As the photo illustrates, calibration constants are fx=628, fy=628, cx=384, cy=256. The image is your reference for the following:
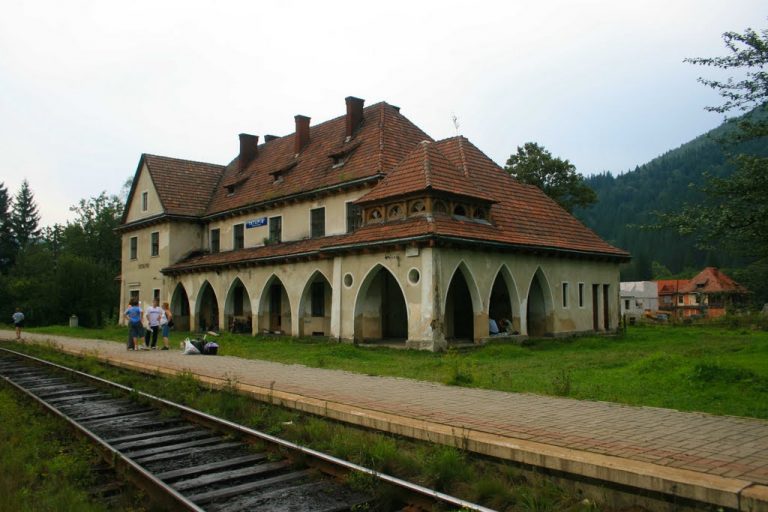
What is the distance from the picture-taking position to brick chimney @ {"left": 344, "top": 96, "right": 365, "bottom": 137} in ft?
96.0

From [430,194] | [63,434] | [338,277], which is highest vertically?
[430,194]

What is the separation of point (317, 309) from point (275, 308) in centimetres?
403

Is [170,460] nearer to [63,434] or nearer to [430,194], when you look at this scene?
[63,434]

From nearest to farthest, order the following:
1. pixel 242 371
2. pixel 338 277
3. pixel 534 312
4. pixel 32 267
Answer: pixel 242 371
pixel 338 277
pixel 534 312
pixel 32 267

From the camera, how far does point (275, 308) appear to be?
99.7 feet

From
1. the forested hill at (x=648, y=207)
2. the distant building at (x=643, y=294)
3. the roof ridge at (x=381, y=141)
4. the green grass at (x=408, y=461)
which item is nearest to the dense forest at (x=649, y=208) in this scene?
the forested hill at (x=648, y=207)

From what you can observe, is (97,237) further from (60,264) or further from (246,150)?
(246,150)

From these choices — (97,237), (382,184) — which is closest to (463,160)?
(382,184)

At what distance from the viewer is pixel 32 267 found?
6419cm

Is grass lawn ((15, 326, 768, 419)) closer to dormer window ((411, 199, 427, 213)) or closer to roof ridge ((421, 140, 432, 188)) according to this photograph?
dormer window ((411, 199, 427, 213))

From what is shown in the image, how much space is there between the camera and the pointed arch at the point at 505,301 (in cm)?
2204

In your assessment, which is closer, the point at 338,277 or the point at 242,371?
the point at 242,371

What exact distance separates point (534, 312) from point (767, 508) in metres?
20.5

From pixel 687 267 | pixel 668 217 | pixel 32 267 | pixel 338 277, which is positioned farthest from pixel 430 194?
pixel 687 267
